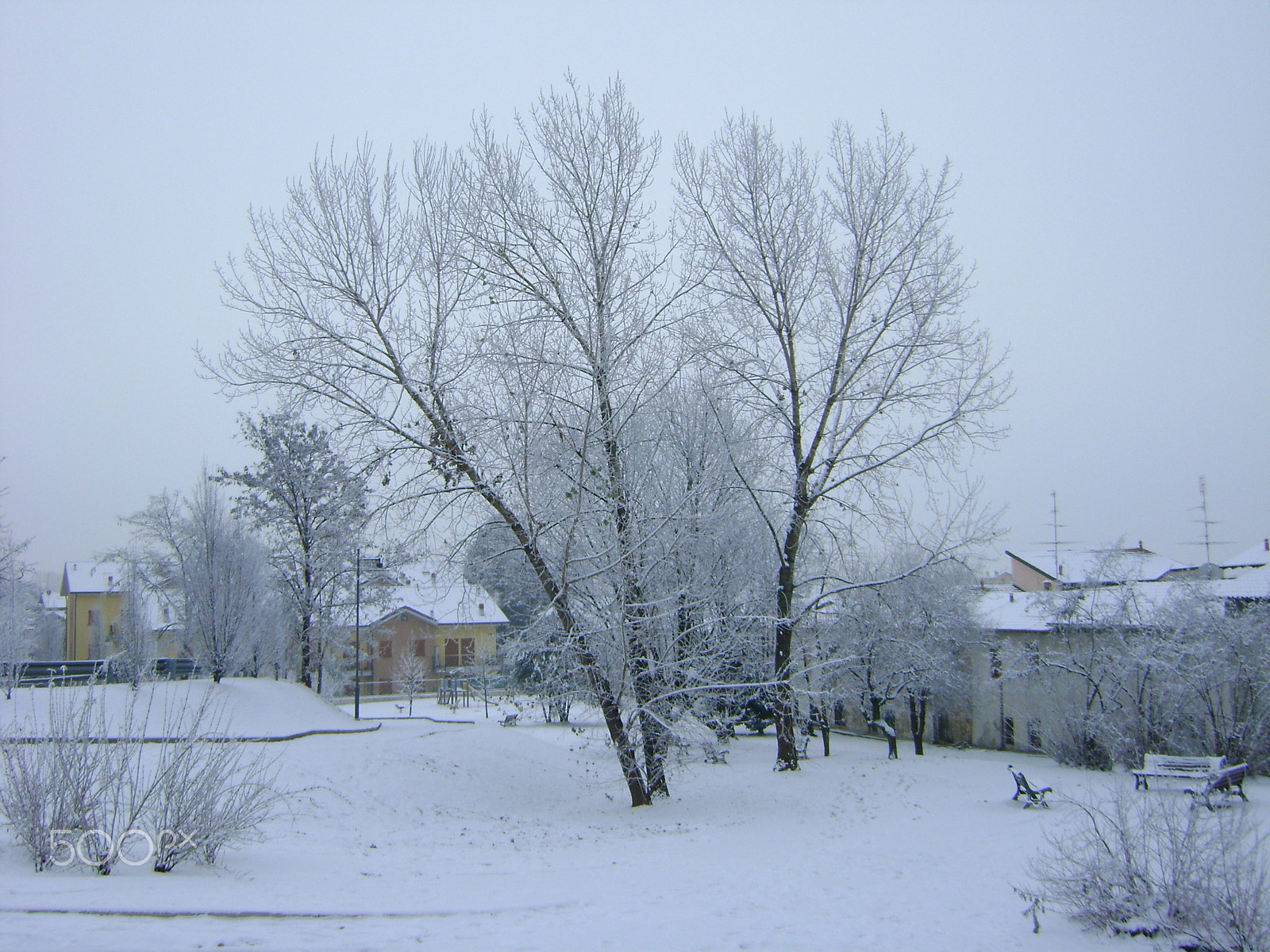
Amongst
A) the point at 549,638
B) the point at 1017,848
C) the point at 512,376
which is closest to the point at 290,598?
the point at 549,638

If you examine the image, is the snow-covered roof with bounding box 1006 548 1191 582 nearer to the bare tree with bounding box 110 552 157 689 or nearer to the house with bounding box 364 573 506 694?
the bare tree with bounding box 110 552 157 689

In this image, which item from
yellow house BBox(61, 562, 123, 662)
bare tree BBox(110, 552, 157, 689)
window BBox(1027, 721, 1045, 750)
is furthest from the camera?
yellow house BBox(61, 562, 123, 662)

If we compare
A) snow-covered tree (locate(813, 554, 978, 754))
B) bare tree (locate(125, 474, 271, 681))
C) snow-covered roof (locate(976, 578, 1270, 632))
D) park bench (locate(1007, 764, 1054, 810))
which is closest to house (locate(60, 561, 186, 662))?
bare tree (locate(125, 474, 271, 681))

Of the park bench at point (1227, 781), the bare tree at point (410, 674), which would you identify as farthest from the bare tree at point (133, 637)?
the park bench at point (1227, 781)

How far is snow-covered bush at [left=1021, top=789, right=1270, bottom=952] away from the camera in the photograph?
Result: 592cm

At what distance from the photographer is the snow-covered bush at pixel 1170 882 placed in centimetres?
592

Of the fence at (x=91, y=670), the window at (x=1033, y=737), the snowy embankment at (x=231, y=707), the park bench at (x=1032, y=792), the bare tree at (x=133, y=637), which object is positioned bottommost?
the window at (x=1033, y=737)

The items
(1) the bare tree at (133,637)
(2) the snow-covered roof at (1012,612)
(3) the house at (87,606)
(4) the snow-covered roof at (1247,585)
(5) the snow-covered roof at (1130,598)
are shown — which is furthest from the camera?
(3) the house at (87,606)

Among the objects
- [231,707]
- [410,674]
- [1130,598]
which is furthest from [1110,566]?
[410,674]

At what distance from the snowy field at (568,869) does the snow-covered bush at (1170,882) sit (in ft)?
0.83

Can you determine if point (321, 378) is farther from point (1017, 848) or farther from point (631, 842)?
point (1017, 848)

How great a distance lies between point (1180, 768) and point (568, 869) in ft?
34.4

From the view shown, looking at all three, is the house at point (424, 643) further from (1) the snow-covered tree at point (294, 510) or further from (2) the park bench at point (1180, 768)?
(2) the park bench at point (1180, 768)

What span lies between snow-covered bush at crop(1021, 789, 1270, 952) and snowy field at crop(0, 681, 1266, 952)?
25 cm
